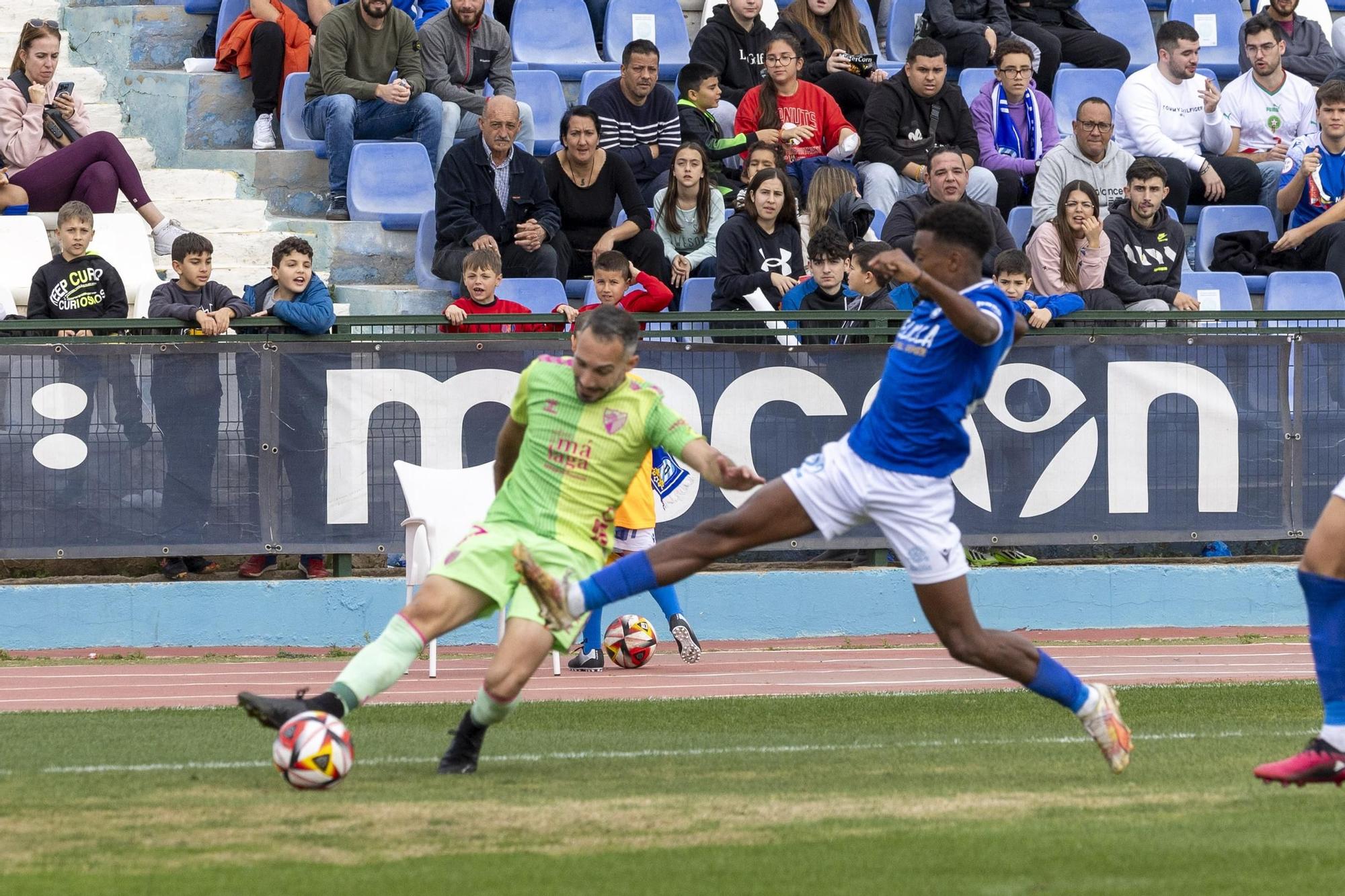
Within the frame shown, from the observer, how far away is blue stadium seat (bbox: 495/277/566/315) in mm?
13547

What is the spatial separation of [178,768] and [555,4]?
11.9 meters

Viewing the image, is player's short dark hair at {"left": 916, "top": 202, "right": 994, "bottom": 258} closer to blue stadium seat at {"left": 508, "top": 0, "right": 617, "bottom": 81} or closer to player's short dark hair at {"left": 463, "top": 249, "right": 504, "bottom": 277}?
player's short dark hair at {"left": 463, "top": 249, "right": 504, "bottom": 277}

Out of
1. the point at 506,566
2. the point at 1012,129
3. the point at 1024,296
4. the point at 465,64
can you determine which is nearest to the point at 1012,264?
the point at 1024,296

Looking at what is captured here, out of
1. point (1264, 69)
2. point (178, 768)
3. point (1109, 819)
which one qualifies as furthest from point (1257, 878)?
point (1264, 69)

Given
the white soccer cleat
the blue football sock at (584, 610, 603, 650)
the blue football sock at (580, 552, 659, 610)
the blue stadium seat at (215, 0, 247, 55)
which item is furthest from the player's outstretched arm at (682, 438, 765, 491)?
the blue stadium seat at (215, 0, 247, 55)

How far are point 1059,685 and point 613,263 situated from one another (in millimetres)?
6118

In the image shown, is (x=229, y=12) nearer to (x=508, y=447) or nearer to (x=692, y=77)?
(x=692, y=77)

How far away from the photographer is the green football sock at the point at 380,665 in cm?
676

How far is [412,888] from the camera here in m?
4.88

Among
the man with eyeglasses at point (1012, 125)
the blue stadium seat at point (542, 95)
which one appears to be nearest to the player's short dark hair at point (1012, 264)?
the man with eyeglasses at point (1012, 125)

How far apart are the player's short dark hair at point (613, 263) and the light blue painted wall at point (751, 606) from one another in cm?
228

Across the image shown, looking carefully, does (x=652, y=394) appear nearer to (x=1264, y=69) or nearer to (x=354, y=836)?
(x=354, y=836)

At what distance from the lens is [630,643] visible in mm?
11312

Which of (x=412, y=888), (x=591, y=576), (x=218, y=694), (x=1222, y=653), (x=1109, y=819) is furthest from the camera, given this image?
(x=1222, y=653)
